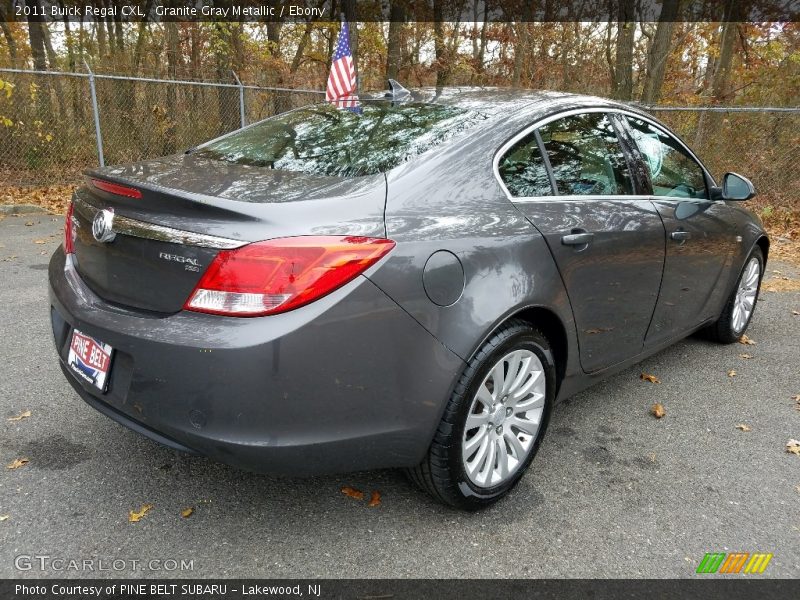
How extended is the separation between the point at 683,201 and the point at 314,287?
241 centimetres

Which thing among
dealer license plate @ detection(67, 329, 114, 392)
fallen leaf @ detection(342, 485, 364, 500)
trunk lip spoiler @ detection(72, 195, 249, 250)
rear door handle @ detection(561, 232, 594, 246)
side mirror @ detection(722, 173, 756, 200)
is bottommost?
fallen leaf @ detection(342, 485, 364, 500)

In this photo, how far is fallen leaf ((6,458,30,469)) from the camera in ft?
8.29

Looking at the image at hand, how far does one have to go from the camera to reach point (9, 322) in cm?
418

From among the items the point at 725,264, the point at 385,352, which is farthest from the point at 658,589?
the point at 725,264

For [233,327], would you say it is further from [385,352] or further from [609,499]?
[609,499]

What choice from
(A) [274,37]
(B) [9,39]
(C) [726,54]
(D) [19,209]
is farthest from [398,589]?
(B) [9,39]

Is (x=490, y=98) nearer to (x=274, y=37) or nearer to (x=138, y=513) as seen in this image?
(x=138, y=513)

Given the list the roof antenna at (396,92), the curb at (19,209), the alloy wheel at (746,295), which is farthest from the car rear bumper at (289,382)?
the curb at (19,209)

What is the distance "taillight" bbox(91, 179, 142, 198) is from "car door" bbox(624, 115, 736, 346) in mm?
2432

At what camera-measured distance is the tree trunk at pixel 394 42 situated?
15102 millimetres

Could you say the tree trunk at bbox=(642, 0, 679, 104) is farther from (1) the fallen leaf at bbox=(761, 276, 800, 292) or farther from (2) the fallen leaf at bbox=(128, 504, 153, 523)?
(2) the fallen leaf at bbox=(128, 504, 153, 523)

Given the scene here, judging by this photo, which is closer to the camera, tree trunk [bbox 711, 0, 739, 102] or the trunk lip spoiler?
the trunk lip spoiler

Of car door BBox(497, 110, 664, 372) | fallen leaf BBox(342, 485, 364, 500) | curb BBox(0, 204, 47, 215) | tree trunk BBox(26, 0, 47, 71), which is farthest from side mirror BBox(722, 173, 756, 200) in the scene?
tree trunk BBox(26, 0, 47, 71)

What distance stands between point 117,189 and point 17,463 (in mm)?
1308
